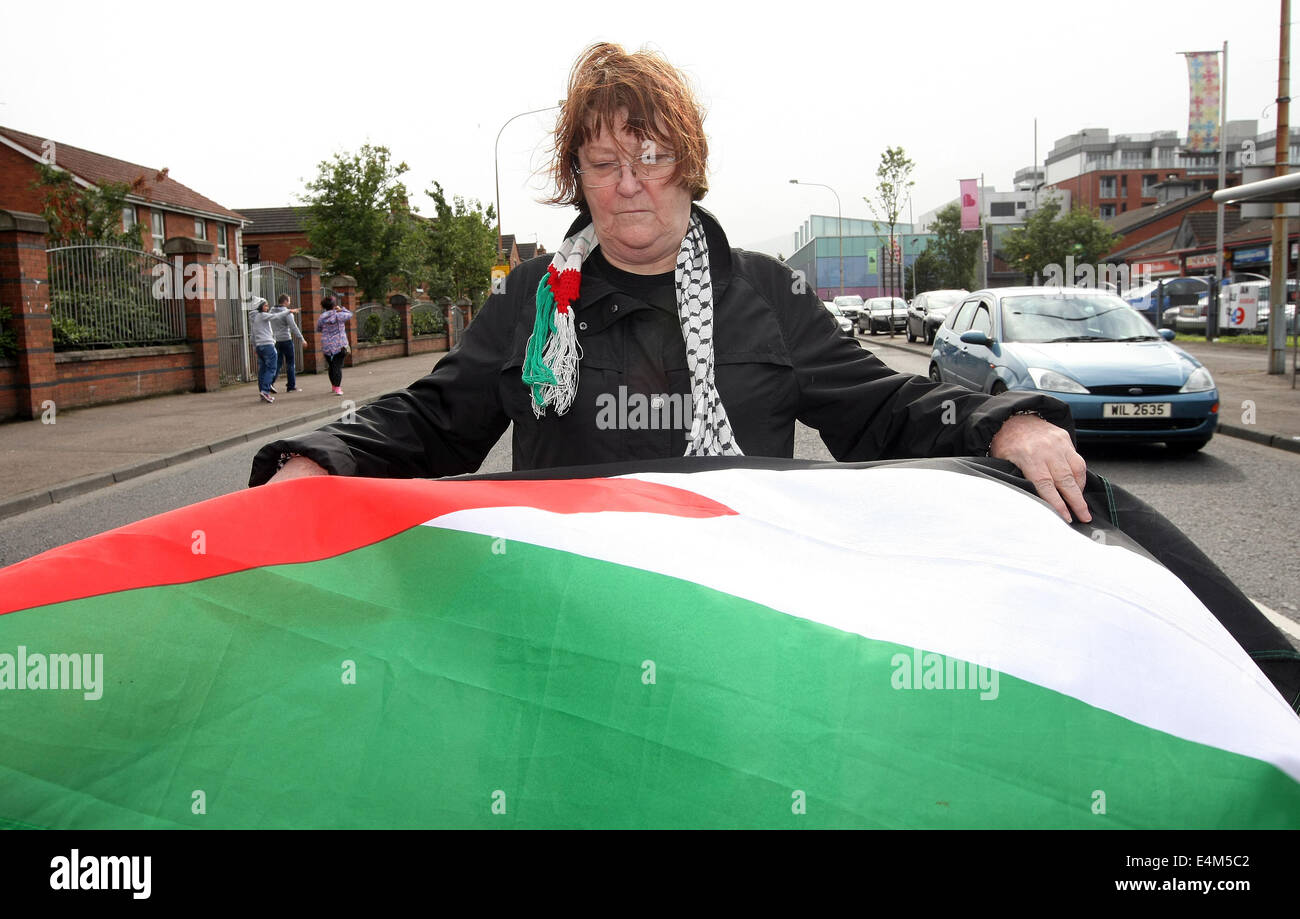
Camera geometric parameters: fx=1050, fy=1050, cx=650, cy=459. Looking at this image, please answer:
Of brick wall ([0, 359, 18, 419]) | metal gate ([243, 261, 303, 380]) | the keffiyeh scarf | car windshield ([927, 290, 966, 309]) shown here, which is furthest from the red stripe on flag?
car windshield ([927, 290, 966, 309])

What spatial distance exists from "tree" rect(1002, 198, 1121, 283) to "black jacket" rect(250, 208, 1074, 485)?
66.3 m

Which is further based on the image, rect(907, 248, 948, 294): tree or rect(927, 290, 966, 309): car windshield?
rect(907, 248, 948, 294): tree

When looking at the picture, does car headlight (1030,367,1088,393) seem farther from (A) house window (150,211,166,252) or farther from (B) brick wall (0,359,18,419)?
(A) house window (150,211,166,252)

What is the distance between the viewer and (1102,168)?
111 metres

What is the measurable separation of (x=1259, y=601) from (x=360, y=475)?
207 inches

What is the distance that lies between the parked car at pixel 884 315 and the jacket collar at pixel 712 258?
42518 millimetres

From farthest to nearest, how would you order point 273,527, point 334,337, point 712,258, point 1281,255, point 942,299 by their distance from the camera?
point 942,299 < point 334,337 < point 1281,255 < point 712,258 < point 273,527

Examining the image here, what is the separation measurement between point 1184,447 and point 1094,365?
4.94 ft

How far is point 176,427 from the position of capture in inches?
631

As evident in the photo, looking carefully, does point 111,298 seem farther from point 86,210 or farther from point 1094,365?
point 1094,365

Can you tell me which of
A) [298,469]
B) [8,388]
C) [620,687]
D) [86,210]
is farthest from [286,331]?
[620,687]

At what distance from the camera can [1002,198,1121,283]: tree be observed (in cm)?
6575

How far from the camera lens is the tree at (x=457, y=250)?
53384mm
